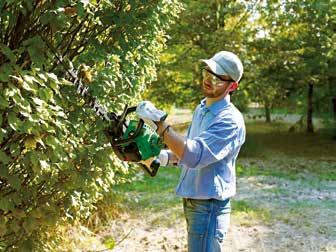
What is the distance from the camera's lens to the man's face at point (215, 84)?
2700 millimetres

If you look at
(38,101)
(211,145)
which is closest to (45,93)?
(38,101)

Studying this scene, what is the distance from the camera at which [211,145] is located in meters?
2.52

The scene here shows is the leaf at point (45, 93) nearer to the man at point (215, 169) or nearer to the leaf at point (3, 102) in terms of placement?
the leaf at point (3, 102)

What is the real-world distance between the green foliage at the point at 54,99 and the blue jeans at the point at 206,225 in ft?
1.95

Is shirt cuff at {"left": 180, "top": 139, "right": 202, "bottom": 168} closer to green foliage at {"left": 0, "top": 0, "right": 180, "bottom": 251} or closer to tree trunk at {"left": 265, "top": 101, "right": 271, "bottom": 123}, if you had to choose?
green foliage at {"left": 0, "top": 0, "right": 180, "bottom": 251}

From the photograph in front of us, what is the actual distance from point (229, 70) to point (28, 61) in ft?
3.28

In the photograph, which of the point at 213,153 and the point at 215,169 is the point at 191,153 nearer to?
the point at 213,153

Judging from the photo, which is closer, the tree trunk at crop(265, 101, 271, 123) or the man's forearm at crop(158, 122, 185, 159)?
the man's forearm at crop(158, 122, 185, 159)

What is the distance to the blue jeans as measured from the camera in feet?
8.73

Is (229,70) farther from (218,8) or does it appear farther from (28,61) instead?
(218,8)

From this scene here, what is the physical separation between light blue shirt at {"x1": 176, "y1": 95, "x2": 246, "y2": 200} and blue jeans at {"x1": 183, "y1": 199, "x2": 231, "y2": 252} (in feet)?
0.17

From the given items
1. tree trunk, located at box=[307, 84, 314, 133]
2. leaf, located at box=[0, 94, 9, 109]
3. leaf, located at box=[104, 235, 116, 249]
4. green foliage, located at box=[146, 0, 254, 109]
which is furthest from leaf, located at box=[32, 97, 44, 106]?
tree trunk, located at box=[307, 84, 314, 133]

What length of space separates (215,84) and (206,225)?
2.40 ft

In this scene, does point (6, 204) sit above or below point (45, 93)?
below
